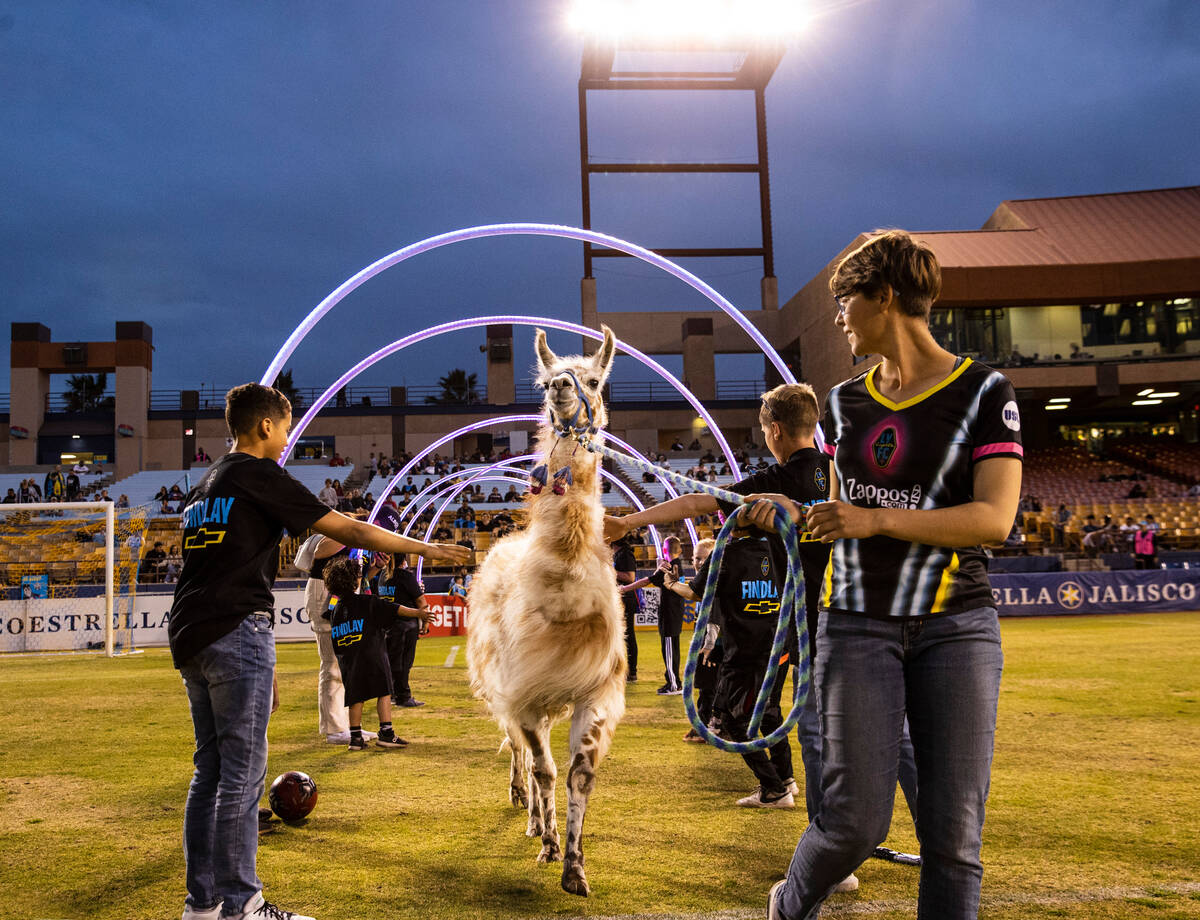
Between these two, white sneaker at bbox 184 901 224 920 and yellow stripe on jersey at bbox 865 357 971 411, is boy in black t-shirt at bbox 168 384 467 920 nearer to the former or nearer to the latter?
white sneaker at bbox 184 901 224 920

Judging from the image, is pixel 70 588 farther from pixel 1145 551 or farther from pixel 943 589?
pixel 1145 551

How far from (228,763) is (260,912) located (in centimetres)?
70

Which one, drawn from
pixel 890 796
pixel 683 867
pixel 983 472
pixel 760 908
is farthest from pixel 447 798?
pixel 983 472

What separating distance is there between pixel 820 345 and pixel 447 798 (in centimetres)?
3771

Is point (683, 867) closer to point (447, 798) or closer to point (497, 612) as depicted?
point (497, 612)

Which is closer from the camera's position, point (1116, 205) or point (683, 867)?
point (683, 867)

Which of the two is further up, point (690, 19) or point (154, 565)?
point (690, 19)

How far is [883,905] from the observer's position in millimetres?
4531

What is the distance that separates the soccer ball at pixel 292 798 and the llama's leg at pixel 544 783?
5.89 feet

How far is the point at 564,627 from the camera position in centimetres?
527

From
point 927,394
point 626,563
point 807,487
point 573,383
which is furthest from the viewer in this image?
point 626,563

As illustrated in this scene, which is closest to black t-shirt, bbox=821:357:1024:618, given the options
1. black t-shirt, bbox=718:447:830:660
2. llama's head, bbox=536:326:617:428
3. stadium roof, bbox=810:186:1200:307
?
black t-shirt, bbox=718:447:830:660

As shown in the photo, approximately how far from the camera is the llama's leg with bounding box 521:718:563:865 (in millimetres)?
5508

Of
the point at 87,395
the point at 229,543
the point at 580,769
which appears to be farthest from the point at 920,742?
the point at 87,395
